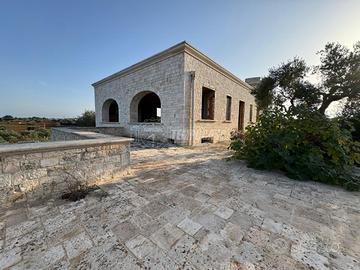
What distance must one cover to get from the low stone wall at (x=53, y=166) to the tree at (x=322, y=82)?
721cm

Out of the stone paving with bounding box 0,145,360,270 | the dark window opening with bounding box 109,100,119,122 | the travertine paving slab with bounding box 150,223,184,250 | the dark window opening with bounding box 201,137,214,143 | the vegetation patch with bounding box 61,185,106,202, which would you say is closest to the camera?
the stone paving with bounding box 0,145,360,270

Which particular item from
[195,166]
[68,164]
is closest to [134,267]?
[68,164]

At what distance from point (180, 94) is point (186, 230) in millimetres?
6059

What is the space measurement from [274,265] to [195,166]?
281 centimetres

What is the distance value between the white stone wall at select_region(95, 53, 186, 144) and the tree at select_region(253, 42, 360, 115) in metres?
4.44

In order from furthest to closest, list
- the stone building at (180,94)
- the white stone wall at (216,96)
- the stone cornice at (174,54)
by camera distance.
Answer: the white stone wall at (216,96)
the stone building at (180,94)
the stone cornice at (174,54)

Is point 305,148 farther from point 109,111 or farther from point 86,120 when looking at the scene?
point 86,120

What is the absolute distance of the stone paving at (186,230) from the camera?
1.31m

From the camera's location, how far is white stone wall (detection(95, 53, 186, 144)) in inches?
280

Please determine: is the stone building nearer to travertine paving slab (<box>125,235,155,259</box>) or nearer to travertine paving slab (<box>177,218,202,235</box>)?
travertine paving slab (<box>177,218,202,235</box>)

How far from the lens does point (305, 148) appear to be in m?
3.59

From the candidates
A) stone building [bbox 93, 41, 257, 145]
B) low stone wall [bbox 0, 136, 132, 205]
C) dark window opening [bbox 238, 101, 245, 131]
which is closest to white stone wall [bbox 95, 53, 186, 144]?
stone building [bbox 93, 41, 257, 145]

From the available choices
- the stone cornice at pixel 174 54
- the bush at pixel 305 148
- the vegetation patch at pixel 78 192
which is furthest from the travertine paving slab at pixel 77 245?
the stone cornice at pixel 174 54

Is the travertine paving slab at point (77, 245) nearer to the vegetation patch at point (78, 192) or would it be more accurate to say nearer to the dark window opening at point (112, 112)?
the vegetation patch at point (78, 192)
